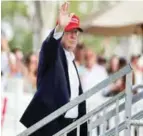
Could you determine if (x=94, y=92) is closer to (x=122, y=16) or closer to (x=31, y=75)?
(x=122, y=16)

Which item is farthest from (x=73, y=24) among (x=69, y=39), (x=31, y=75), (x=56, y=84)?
(x=31, y=75)

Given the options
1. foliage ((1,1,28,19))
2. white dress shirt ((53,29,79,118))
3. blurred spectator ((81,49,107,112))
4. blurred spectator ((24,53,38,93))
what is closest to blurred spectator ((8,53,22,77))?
blurred spectator ((24,53,38,93))

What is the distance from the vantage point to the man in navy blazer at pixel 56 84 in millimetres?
6378

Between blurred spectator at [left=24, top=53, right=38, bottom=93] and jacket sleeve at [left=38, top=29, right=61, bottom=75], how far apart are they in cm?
690

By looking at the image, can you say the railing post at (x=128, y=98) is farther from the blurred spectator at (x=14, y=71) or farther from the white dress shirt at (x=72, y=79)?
the blurred spectator at (x=14, y=71)

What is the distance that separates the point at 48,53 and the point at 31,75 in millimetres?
8402

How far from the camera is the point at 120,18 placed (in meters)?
14.1

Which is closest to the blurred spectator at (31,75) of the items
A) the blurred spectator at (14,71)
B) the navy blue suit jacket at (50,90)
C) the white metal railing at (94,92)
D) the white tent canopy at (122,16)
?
the blurred spectator at (14,71)

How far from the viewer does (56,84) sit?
252 inches

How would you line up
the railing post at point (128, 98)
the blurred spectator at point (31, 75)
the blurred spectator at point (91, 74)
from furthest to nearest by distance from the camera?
the blurred spectator at point (91, 74)
the blurred spectator at point (31, 75)
the railing post at point (128, 98)

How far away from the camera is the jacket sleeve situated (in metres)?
6.27

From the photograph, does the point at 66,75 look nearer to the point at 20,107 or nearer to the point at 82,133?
the point at 82,133

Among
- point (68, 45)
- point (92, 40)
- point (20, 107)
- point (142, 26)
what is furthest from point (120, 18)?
point (92, 40)

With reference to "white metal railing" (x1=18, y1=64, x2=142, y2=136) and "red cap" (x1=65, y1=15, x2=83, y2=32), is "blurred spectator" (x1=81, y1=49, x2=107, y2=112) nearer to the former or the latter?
"red cap" (x1=65, y1=15, x2=83, y2=32)
